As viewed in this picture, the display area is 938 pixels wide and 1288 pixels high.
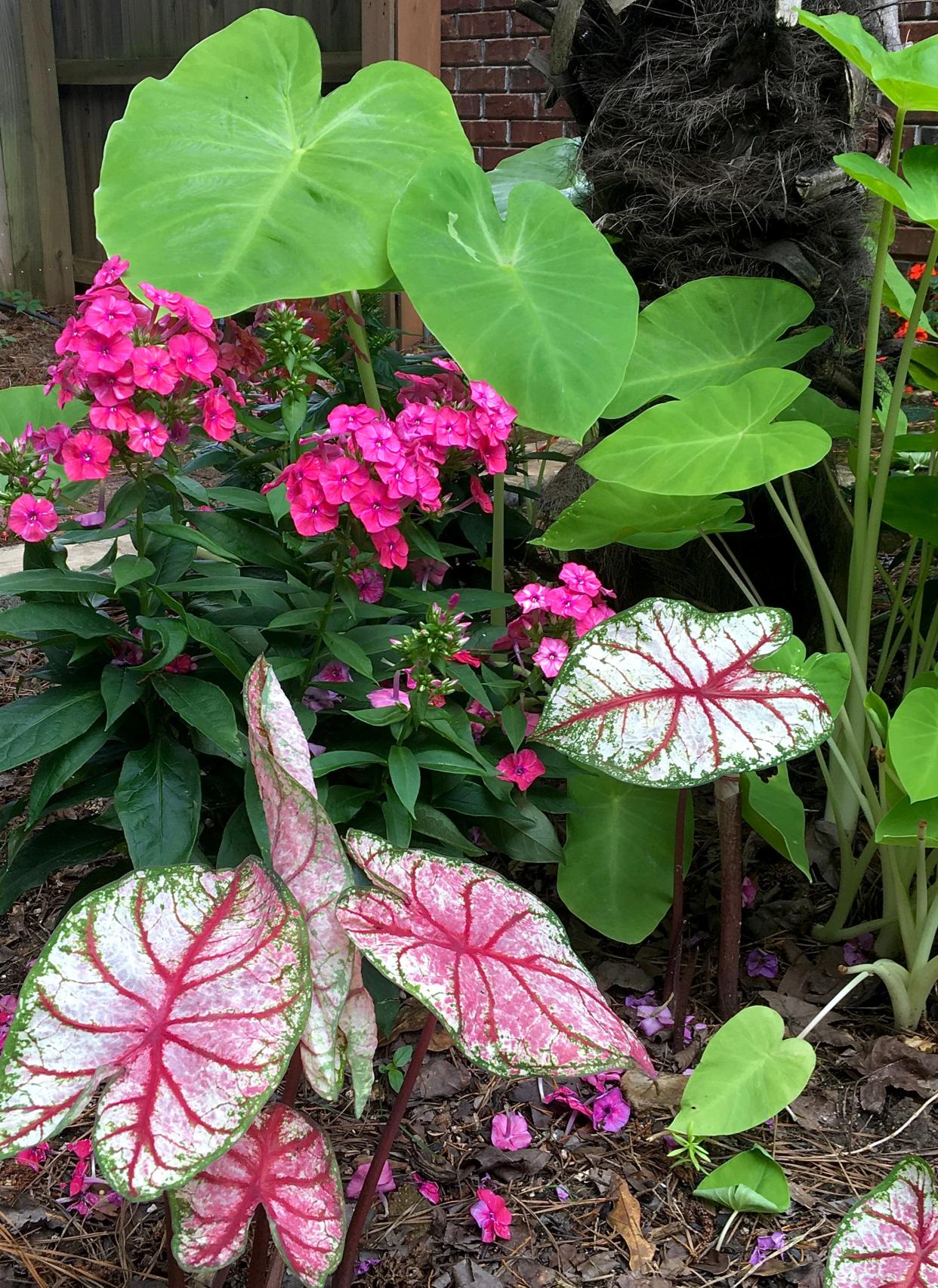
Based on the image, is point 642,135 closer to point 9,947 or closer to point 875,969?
point 875,969

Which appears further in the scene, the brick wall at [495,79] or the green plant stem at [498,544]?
the brick wall at [495,79]

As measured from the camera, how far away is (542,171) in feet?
6.47

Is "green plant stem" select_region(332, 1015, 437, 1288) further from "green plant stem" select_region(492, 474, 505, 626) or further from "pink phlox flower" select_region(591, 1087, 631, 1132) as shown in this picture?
"green plant stem" select_region(492, 474, 505, 626)

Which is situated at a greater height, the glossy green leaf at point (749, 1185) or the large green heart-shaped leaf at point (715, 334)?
the large green heart-shaped leaf at point (715, 334)

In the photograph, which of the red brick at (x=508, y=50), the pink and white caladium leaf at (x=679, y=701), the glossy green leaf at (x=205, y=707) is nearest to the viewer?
the pink and white caladium leaf at (x=679, y=701)

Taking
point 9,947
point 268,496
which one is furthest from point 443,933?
point 9,947

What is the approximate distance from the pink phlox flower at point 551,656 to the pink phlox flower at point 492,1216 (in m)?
0.50

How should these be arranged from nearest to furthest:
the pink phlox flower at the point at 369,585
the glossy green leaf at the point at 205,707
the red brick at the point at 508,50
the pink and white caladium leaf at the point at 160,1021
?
1. the pink and white caladium leaf at the point at 160,1021
2. the glossy green leaf at the point at 205,707
3. the pink phlox flower at the point at 369,585
4. the red brick at the point at 508,50

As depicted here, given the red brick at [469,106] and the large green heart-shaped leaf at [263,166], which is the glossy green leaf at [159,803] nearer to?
the large green heart-shaped leaf at [263,166]

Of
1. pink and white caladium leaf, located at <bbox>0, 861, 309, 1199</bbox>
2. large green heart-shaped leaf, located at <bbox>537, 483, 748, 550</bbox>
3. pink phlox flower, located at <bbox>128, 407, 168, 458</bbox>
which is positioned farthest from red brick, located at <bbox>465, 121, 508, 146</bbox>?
pink and white caladium leaf, located at <bbox>0, 861, 309, 1199</bbox>

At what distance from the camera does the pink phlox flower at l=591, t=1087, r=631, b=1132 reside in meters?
1.10

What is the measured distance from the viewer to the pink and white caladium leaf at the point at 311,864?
0.64 meters

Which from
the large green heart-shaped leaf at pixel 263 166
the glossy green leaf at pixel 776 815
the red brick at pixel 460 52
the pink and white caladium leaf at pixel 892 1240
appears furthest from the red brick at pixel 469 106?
the pink and white caladium leaf at pixel 892 1240

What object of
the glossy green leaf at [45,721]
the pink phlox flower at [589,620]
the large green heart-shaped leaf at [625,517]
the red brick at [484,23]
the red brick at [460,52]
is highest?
the red brick at [484,23]
